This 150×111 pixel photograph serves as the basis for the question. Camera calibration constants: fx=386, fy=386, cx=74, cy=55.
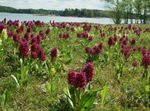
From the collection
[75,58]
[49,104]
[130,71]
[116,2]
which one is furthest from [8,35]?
[116,2]

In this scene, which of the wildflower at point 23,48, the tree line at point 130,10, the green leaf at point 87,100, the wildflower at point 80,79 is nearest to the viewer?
the wildflower at point 80,79

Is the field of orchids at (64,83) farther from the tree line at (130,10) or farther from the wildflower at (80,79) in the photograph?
the tree line at (130,10)

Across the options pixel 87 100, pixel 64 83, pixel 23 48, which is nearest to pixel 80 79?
pixel 87 100

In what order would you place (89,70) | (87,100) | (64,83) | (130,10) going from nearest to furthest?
1. (87,100)
2. (89,70)
3. (64,83)
4. (130,10)

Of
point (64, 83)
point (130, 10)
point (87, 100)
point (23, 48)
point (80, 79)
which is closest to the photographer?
point (80, 79)

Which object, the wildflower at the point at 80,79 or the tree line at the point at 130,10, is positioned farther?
the tree line at the point at 130,10

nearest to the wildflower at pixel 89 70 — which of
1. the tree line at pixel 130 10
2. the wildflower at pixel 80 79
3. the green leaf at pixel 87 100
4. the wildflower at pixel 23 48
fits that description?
the green leaf at pixel 87 100

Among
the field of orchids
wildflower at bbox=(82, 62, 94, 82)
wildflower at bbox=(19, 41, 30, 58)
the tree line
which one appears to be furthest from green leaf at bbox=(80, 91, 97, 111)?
the tree line

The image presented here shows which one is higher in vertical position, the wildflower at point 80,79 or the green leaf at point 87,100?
the wildflower at point 80,79

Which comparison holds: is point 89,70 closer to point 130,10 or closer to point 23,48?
point 23,48

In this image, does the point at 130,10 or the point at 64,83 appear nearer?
the point at 64,83

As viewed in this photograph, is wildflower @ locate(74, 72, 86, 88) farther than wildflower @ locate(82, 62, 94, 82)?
No

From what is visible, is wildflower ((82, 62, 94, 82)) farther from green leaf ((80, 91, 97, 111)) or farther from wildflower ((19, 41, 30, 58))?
wildflower ((19, 41, 30, 58))

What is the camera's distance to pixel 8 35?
39.5ft
